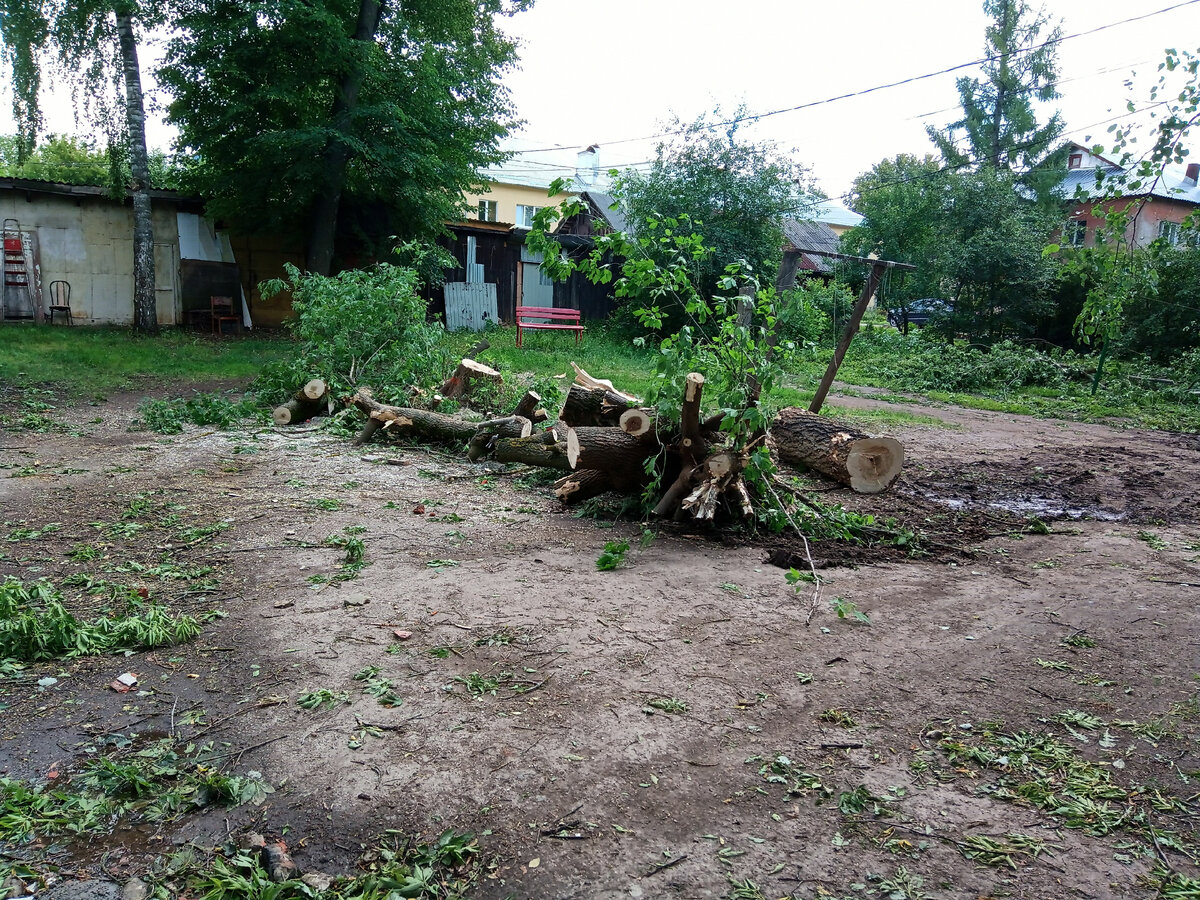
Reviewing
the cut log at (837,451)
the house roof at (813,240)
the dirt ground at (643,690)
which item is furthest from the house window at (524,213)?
the dirt ground at (643,690)

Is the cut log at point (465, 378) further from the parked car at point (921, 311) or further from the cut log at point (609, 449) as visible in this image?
the parked car at point (921, 311)

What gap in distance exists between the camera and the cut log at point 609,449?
5.36m

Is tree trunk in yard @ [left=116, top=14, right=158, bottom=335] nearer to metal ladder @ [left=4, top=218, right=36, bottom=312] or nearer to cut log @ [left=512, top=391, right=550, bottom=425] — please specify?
metal ladder @ [left=4, top=218, right=36, bottom=312]

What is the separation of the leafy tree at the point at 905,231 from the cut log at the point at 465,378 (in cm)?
1638

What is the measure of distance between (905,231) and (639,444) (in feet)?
84.4

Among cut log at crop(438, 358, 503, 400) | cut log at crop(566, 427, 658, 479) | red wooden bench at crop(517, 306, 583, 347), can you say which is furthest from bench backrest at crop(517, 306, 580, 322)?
Result: cut log at crop(566, 427, 658, 479)

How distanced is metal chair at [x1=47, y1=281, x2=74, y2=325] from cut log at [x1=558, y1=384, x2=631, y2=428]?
1417 centimetres

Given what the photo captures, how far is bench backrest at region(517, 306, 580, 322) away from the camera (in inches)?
725

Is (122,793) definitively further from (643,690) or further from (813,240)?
(813,240)

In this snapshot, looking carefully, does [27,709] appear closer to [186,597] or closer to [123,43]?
[186,597]

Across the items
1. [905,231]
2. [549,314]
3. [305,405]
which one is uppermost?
[905,231]

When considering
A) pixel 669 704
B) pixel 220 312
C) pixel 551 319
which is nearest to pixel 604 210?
pixel 551 319

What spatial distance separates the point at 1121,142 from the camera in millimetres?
3670

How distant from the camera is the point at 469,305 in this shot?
2006 cm
